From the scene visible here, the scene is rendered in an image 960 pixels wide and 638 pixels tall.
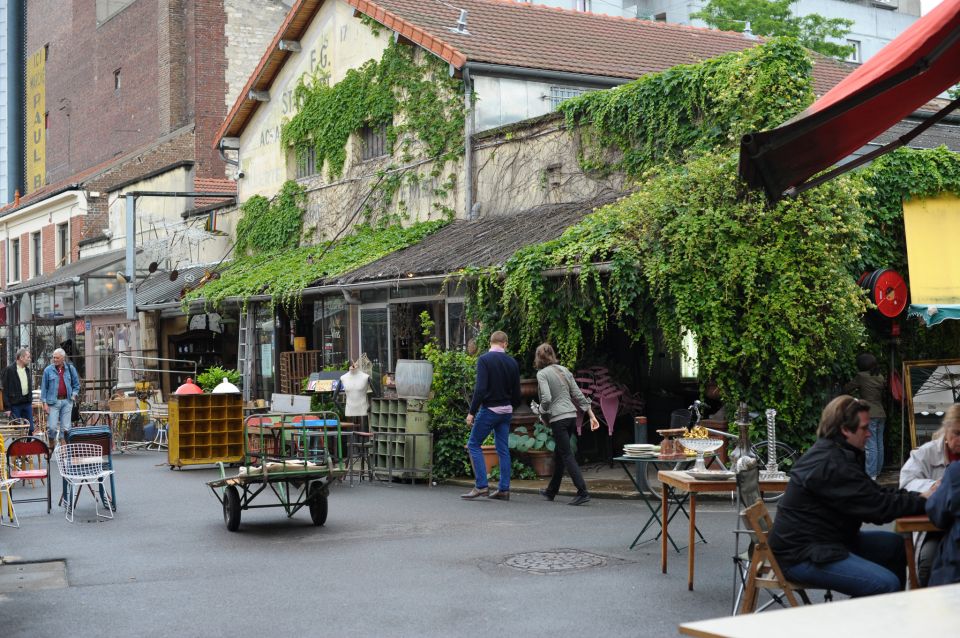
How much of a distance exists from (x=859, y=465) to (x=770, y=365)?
23.8ft

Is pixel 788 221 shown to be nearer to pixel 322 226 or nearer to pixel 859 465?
pixel 859 465

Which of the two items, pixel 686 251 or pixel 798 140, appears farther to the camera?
pixel 686 251

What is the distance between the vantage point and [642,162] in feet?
52.2

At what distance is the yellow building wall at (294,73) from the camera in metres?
22.6

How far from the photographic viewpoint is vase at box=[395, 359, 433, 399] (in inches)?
627

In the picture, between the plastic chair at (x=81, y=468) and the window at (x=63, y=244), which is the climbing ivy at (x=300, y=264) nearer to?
the plastic chair at (x=81, y=468)

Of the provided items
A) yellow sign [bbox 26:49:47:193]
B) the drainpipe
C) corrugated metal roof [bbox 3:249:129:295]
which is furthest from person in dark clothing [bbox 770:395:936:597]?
yellow sign [bbox 26:49:47:193]

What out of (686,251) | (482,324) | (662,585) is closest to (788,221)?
(686,251)

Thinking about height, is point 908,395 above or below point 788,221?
below

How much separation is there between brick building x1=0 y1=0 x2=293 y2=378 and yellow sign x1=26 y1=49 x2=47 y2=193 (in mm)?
2448

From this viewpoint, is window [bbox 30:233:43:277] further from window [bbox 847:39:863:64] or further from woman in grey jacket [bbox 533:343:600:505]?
woman in grey jacket [bbox 533:343:600:505]

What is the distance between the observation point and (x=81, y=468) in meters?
13.0

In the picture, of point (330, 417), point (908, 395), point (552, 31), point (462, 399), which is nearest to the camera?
point (908, 395)

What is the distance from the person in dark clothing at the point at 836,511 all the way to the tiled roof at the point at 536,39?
13875 millimetres
